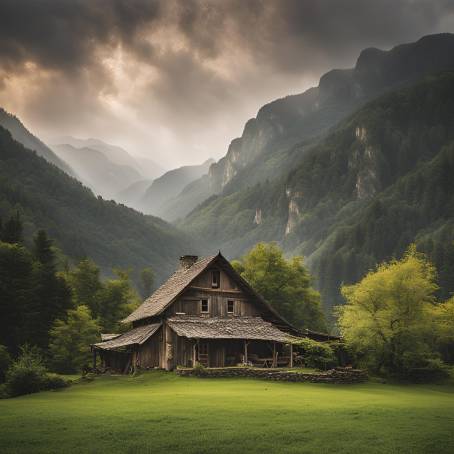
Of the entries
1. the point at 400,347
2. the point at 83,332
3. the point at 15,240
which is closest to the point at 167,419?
the point at 400,347

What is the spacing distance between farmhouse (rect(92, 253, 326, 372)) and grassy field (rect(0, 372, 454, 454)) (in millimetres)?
16323

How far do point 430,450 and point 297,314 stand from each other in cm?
6401

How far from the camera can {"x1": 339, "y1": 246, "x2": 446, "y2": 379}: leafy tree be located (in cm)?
4834

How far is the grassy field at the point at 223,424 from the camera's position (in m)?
18.8

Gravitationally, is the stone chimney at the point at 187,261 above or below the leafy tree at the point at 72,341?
above

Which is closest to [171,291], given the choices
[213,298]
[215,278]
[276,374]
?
[213,298]

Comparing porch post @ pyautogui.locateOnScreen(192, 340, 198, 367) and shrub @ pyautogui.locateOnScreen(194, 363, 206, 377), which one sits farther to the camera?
porch post @ pyautogui.locateOnScreen(192, 340, 198, 367)

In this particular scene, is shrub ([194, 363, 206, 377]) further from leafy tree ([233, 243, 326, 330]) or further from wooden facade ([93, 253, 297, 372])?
leafy tree ([233, 243, 326, 330])

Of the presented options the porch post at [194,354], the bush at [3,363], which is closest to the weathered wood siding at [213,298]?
the porch post at [194,354]

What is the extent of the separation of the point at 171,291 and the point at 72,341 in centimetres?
1855

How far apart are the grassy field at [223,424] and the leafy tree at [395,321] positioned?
61.4 feet

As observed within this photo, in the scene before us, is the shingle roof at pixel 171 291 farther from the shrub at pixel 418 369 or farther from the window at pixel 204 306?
the shrub at pixel 418 369

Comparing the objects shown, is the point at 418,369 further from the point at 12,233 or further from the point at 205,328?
the point at 12,233

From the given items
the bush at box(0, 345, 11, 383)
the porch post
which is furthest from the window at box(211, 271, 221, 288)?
the bush at box(0, 345, 11, 383)
